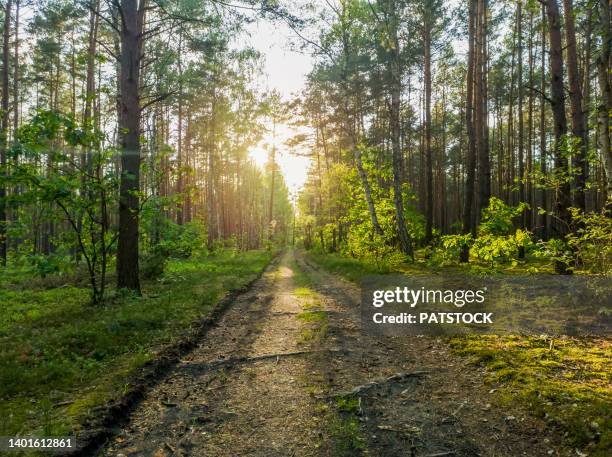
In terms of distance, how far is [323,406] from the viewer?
4.13m

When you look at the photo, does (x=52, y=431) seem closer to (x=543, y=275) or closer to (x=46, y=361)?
(x=46, y=361)

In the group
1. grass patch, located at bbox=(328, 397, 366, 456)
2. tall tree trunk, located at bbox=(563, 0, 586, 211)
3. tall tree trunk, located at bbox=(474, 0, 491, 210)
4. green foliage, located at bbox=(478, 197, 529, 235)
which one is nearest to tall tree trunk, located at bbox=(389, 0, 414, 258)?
tall tree trunk, located at bbox=(474, 0, 491, 210)

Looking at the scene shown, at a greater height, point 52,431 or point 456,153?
point 456,153

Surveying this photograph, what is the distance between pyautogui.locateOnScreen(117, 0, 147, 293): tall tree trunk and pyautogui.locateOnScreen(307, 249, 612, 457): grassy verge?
8.25 meters

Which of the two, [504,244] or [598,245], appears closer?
[598,245]

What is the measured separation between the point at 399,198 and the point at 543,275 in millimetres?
7436

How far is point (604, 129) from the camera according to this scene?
5.35 meters

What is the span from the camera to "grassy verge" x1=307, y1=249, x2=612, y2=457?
3.37 meters

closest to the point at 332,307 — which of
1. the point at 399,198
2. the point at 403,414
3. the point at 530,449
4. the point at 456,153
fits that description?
the point at 403,414

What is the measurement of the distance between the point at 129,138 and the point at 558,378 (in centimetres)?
1024

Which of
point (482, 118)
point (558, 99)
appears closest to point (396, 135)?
point (482, 118)

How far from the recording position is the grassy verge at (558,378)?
3.37 m

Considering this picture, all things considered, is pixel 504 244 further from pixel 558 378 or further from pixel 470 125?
pixel 470 125

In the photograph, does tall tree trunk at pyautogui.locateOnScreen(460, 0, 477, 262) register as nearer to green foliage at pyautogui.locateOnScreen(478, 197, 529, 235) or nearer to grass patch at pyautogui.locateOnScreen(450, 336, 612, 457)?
green foliage at pyautogui.locateOnScreen(478, 197, 529, 235)
